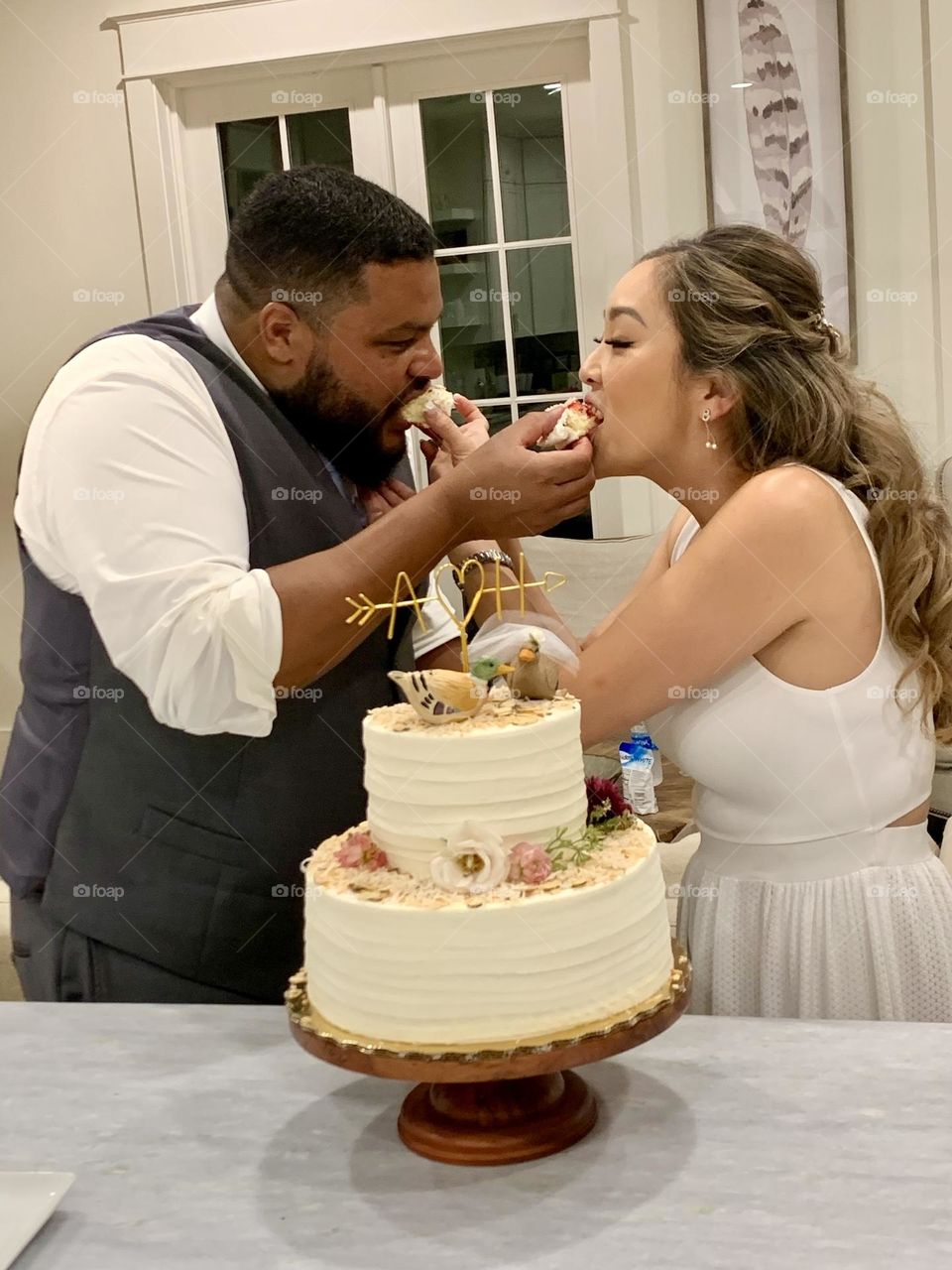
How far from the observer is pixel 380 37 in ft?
16.0

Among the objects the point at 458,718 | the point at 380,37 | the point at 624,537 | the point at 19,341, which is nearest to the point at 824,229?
the point at 624,537

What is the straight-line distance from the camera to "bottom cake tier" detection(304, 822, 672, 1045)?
1.10 meters

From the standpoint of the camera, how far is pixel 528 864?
3.73 feet

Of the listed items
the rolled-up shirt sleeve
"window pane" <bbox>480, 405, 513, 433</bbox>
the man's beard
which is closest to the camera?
the rolled-up shirt sleeve

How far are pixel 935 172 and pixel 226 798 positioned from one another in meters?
3.86

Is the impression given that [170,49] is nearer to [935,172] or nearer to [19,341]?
[19,341]

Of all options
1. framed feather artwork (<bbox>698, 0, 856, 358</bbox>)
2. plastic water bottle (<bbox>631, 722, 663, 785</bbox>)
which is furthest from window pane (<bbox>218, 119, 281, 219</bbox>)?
plastic water bottle (<bbox>631, 722, 663, 785</bbox>)

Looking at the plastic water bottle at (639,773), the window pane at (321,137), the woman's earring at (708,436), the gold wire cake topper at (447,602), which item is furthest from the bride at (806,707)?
the window pane at (321,137)

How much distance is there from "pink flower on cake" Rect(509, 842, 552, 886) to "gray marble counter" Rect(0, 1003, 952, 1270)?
27cm

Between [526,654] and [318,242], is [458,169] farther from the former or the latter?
[526,654]

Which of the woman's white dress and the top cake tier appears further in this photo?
the woman's white dress

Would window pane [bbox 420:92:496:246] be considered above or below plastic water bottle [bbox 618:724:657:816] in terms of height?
above

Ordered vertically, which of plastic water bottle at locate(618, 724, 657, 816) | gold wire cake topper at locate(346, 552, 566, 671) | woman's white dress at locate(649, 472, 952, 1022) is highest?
gold wire cake topper at locate(346, 552, 566, 671)

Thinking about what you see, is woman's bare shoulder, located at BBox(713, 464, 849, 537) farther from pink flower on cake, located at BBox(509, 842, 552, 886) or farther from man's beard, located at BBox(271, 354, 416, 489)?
pink flower on cake, located at BBox(509, 842, 552, 886)
